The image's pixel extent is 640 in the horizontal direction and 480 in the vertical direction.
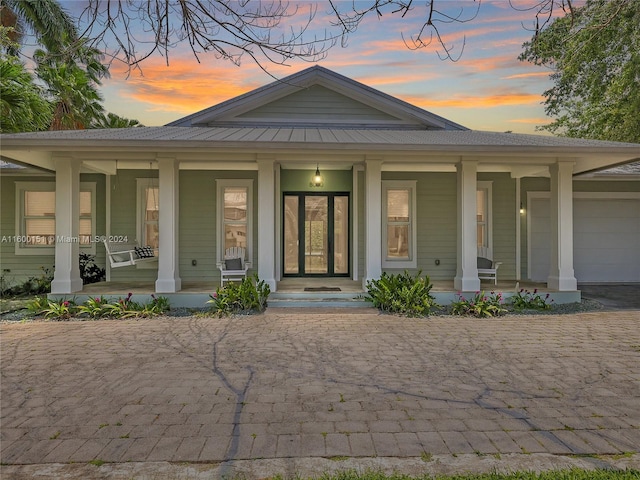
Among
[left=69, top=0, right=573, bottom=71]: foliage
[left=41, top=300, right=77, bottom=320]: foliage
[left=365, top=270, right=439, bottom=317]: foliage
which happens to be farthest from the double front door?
[left=69, top=0, right=573, bottom=71]: foliage

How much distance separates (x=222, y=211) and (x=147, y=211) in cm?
179

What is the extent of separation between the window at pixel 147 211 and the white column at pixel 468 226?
6918 millimetres

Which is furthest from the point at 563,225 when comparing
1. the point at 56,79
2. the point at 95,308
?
the point at 56,79

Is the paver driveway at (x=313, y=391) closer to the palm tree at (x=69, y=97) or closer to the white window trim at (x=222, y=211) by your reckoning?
the white window trim at (x=222, y=211)

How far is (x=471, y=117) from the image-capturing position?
15141 mm

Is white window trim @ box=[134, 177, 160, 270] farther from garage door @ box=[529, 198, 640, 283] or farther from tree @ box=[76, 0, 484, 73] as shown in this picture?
garage door @ box=[529, 198, 640, 283]

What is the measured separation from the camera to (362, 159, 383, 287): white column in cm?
847

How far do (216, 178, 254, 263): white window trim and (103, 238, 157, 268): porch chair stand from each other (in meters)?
1.48

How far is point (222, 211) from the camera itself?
10320mm

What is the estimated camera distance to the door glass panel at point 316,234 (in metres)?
10.7

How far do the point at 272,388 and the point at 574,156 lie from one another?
7.21 metres

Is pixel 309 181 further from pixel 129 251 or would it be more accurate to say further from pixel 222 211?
pixel 129 251

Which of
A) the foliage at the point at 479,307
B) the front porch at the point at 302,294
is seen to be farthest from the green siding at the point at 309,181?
the foliage at the point at 479,307

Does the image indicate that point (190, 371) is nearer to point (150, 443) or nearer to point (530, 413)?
point (150, 443)
